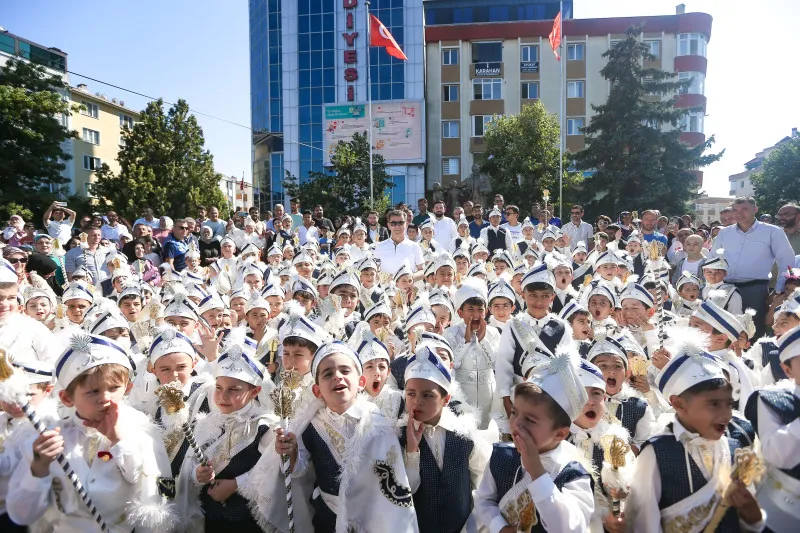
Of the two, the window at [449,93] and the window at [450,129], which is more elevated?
the window at [449,93]

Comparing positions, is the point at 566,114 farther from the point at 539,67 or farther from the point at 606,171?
the point at 606,171

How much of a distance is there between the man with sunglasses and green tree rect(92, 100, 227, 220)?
17.9 m

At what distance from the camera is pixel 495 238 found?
12.4 meters

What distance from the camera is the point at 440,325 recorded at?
591 cm

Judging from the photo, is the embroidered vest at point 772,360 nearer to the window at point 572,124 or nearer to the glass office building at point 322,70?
the glass office building at point 322,70

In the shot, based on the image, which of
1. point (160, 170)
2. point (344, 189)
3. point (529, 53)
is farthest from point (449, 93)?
point (160, 170)

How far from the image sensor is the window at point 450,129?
4669cm

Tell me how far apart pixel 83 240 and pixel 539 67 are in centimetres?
4180

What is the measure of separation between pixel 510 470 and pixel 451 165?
149 feet

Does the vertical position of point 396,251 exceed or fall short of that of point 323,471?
it exceeds it

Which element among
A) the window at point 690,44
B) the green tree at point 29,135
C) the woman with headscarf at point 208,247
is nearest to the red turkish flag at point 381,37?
the green tree at point 29,135

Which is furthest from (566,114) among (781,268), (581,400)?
(581,400)

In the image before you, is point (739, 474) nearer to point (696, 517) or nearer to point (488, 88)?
point (696, 517)

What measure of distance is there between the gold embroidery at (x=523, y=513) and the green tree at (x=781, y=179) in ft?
119
